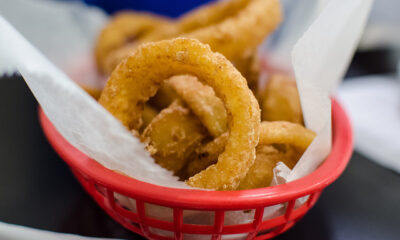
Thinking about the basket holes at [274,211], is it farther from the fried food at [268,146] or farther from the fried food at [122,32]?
the fried food at [122,32]

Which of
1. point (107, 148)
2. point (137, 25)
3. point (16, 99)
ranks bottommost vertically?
point (16, 99)

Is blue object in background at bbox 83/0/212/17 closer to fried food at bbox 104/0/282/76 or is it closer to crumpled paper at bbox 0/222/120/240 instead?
fried food at bbox 104/0/282/76

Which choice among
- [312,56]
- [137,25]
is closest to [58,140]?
[312,56]

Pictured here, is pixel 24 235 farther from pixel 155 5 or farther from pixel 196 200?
pixel 155 5

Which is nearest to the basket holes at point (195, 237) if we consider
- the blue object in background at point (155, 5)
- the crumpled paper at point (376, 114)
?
the crumpled paper at point (376, 114)

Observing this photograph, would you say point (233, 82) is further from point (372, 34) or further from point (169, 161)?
point (372, 34)

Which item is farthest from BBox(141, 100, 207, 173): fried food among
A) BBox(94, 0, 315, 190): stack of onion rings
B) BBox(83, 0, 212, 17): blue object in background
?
BBox(83, 0, 212, 17): blue object in background
